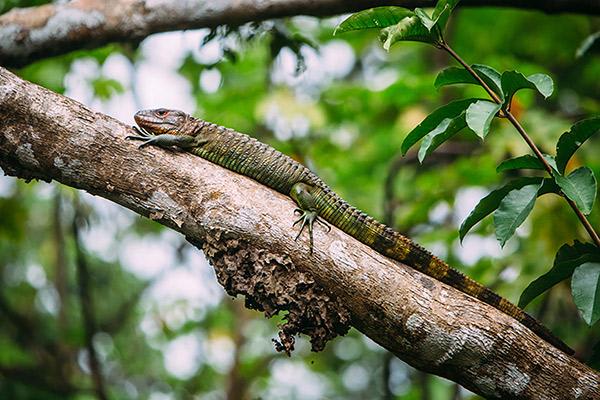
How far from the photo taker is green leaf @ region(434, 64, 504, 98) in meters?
3.06

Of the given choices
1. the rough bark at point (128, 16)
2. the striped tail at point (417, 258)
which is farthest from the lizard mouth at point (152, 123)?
the striped tail at point (417, 258)

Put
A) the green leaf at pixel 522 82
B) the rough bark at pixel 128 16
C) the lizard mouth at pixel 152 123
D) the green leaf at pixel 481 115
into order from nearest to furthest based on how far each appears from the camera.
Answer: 1. the green leaf at pixel 481 115
2. the green leaf at pixel 522 82
3. the lizard mouth at pixel 152 123
4. the rough bark at pixel 128 16

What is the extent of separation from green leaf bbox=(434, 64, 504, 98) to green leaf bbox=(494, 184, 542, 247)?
0.44 metres

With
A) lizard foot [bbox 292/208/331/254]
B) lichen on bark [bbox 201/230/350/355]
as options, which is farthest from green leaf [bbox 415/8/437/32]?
lichen on bark [bbox 201/230/350/355]

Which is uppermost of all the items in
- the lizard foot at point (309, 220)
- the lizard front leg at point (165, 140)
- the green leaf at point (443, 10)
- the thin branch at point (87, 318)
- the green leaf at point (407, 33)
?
the green leaf at point (443, 10)

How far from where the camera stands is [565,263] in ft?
10.5

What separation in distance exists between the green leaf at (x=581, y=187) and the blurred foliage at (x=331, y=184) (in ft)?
6.81

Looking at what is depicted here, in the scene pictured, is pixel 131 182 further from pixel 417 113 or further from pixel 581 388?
pixel 417 113

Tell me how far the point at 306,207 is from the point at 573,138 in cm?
132

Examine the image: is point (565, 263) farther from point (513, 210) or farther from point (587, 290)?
point (513, 210)

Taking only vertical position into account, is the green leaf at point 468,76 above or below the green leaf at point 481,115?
above

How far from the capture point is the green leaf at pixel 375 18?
9.73ft

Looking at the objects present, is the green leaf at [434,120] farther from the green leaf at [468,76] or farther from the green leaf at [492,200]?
the green leaf at [492,200]

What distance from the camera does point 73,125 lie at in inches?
130
